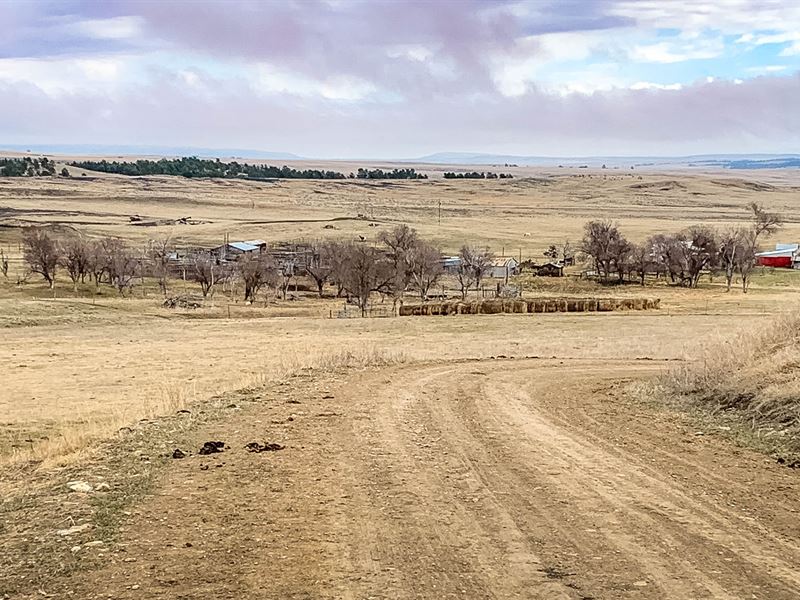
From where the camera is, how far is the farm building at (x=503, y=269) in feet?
284

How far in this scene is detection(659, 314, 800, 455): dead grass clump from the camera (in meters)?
12.7

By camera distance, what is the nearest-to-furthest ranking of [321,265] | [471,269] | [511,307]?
1. [511,307]
2. [471,269]
3. [321,265]

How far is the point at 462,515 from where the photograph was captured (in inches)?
359

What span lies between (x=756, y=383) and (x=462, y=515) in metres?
7.42

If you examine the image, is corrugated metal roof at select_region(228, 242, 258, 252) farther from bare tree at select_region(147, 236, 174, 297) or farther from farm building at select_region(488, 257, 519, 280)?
farm building at select_region(488, 257, 519, 280)

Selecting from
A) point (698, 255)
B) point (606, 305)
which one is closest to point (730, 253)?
point (698, 255)

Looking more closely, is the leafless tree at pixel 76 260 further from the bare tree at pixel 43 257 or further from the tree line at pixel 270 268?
the bare tree at pixel 43 257

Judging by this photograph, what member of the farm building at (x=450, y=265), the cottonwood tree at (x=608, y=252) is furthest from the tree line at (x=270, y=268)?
the cottonwood tree at (x=608, y=252)

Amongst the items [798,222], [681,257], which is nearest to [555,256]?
[681,257]

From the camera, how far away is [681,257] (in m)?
82.9

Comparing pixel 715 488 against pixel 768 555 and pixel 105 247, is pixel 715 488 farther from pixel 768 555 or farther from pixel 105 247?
pixel 105 247

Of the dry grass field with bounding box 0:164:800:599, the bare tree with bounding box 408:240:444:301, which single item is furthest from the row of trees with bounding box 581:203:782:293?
the dry grass field with bounding box 0:164:800:599

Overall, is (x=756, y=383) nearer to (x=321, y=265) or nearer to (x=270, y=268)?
(x=270, y=268)

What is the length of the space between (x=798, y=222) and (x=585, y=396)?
152 meters
